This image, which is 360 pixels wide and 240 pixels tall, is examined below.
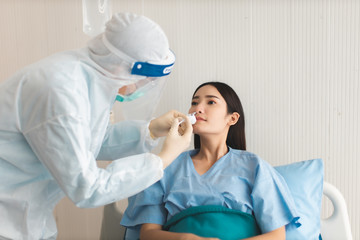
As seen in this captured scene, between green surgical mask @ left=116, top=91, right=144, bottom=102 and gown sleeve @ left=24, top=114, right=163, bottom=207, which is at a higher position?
green surgical mask @ left=116, top=91, right=144, bottom=102

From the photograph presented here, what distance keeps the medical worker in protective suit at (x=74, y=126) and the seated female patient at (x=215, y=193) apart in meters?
0.31

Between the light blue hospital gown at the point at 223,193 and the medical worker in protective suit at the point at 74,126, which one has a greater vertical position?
the medical worker in protective suit at the point at 74,126

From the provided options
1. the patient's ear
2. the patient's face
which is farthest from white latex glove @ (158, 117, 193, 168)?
the patient's ear

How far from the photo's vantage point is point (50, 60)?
1260mm

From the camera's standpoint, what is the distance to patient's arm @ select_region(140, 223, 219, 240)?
146 cm

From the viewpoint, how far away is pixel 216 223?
150cm

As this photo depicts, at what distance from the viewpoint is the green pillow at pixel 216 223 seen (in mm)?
1485

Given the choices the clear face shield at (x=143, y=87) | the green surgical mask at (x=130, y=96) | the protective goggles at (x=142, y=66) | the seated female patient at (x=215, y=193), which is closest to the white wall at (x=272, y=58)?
the seated female patient at (x=215, y=193)

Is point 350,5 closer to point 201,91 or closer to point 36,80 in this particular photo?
point 201,91

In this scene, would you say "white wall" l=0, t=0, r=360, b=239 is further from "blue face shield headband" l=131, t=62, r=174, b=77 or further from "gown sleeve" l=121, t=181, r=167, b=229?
"blue face shield headband" l=131, t=62, r=174, b=77

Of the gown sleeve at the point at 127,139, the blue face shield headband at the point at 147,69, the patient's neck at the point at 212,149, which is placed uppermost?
the blue face shield headband at the point at 147,69

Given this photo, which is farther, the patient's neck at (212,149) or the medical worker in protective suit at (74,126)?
the patient's neck at (212,149)

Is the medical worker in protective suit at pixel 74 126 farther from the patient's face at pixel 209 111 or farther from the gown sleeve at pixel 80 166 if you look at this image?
the patient's face at pixel 209 111

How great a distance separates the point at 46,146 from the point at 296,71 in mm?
1376
